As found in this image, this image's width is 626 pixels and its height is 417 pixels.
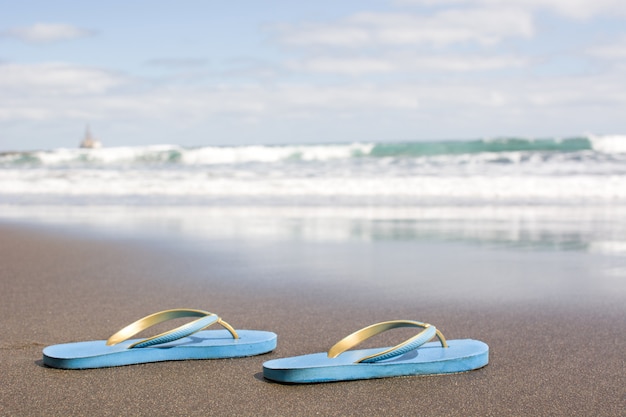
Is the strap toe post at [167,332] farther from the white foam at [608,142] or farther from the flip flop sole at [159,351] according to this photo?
the white foam at [608,142]

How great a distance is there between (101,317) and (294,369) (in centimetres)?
145

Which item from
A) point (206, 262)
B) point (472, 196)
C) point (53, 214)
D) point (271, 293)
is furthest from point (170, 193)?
point (271, 293)

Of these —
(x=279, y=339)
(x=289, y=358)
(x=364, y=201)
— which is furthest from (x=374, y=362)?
(x=364, y=201)

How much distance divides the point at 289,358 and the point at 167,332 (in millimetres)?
430

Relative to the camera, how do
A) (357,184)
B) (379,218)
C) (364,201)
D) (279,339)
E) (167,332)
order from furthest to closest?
(357,184) → (364,201) → (379,218) → (279,339) → (167,332)

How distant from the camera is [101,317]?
3.50m

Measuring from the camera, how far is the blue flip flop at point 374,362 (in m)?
2.41

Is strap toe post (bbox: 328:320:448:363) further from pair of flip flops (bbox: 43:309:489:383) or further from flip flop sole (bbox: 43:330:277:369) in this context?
flip flop sole (bbox: 43:330:277:369)

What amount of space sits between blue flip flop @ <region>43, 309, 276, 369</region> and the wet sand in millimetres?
45

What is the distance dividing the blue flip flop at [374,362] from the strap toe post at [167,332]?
0.98 feet

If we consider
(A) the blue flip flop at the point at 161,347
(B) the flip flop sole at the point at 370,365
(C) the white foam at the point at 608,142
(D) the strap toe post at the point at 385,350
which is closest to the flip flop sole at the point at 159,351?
(A) the blue flip flop at the point at 161,347

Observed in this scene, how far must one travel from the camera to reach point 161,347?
2.71 m

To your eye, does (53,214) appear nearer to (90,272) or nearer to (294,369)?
(90,272)

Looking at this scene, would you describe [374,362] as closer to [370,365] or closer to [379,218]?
[370,365]
